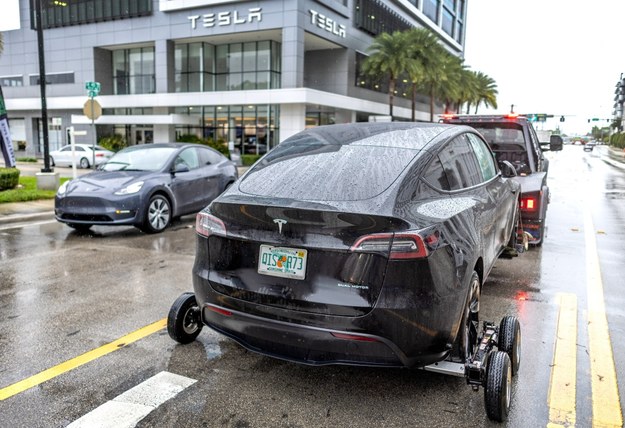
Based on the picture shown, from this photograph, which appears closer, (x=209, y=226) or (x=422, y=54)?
(x=209, y=226)

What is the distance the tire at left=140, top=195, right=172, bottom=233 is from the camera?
29.5ft

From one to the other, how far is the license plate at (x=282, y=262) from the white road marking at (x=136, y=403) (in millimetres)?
1030

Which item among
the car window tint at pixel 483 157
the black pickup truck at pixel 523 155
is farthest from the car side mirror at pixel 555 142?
the car window tint at pixel 483 157

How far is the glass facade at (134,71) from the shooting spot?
41.4 metres

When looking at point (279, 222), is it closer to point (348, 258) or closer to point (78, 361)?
point (348, 258)

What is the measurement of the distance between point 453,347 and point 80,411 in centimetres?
233

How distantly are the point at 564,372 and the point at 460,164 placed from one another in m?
1.72

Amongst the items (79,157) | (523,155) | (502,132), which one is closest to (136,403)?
(523,155)

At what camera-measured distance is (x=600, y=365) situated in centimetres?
392

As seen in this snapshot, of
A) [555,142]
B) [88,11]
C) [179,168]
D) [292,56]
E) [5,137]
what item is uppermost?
[88,11]

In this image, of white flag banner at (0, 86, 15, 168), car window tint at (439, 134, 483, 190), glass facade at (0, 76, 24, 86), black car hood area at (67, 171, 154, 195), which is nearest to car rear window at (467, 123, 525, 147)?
car window tint at (439, 134, 483, 190)

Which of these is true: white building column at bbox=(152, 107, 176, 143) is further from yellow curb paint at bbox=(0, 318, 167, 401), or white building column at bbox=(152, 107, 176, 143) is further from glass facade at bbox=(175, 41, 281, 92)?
yellow curb paint at bbox=(0, 318, 167, 401)

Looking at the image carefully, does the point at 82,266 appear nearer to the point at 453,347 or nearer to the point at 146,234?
the point at 146,234

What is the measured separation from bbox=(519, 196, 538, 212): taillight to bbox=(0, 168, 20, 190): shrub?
12.8 metres
